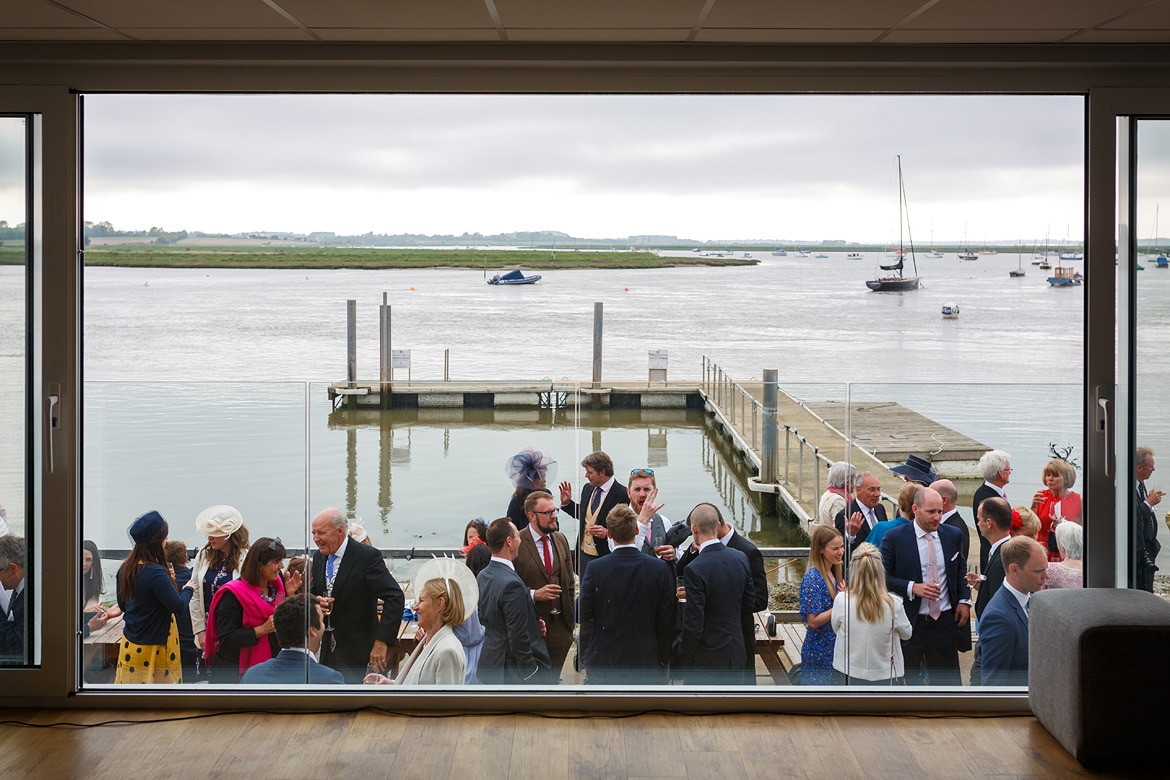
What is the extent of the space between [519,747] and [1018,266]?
27269 millimetres

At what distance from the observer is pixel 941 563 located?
3.57m

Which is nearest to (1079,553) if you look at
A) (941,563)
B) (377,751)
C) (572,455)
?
(941,563)

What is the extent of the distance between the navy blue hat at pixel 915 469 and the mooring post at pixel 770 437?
0.49 metres

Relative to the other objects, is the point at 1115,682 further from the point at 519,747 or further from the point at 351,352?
the point at 351,352

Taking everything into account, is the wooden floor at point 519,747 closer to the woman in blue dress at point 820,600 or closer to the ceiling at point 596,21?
the woman in blue dress at point 820,600

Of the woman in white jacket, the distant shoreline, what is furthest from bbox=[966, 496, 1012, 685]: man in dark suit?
the distant shoreline

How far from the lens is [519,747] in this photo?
3.12 m

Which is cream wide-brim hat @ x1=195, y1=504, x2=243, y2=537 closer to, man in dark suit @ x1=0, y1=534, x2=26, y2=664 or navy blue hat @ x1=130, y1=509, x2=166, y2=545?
navy blue hat @ x1=130, y1=509, x2=166, y2=545

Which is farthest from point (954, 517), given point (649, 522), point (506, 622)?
point (506, 622)

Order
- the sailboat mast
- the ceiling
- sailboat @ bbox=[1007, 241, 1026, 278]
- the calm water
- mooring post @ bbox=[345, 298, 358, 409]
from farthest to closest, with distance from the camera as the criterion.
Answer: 1. sailboat @ bbox=[1007, 241, 1026, 278]
2. the sailboat mast
3. the calm water
4. mooring post @ bbox=[345, 298, 358, 409]
5. the ceiling

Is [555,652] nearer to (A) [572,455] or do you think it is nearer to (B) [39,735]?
(A) [572,455]

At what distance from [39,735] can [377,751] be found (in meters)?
1.05

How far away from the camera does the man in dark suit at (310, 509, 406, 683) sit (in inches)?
138

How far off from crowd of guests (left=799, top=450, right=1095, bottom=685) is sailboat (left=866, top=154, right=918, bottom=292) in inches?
959
